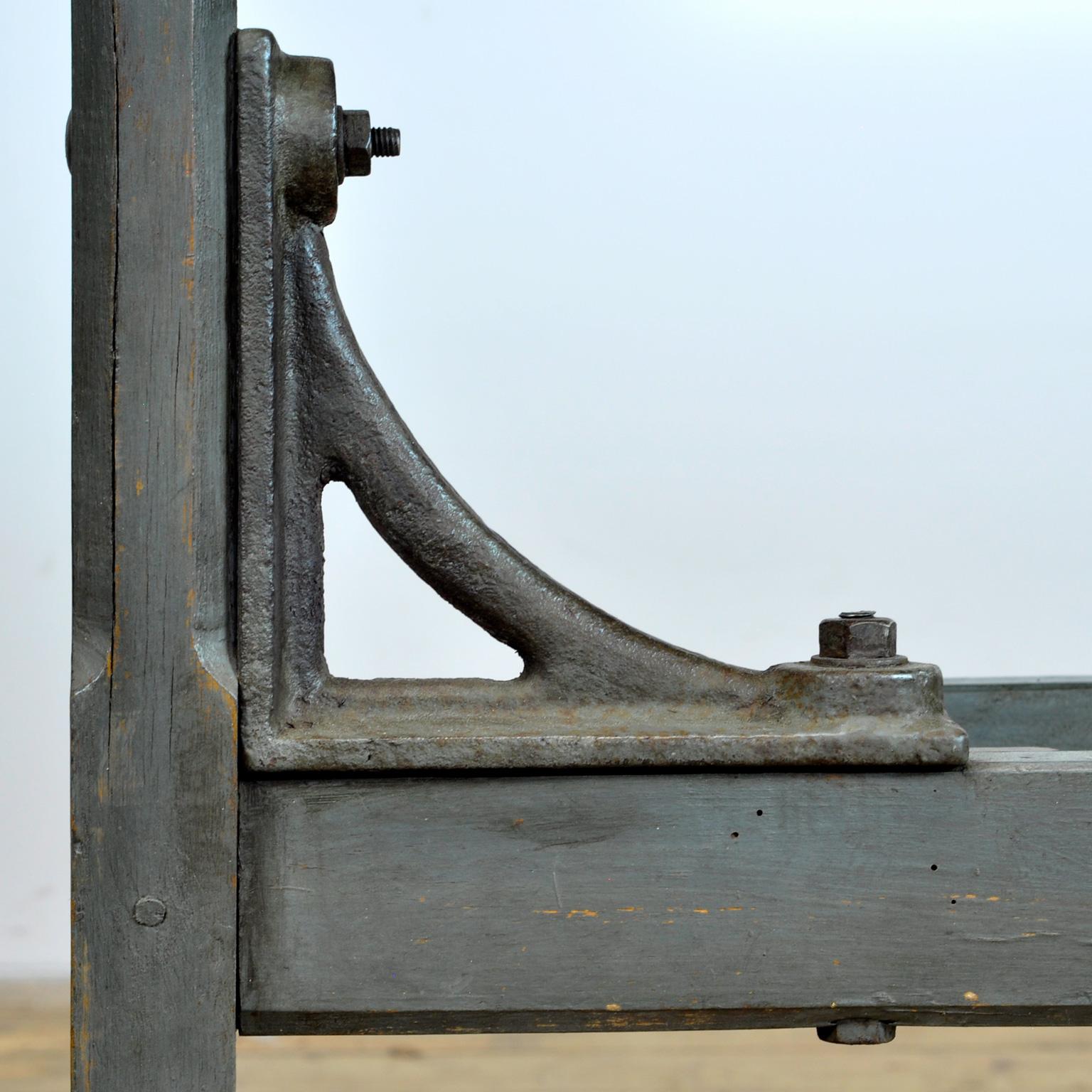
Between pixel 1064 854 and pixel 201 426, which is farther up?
pixel 201 426

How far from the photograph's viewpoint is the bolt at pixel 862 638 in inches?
38.1

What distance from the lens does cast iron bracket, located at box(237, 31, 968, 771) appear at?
2.94ft

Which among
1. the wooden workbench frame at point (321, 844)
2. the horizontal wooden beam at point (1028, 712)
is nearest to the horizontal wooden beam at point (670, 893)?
the wooden workbench frame at point (321, 844)

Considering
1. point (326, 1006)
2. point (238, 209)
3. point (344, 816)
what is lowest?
point (326, 1006)

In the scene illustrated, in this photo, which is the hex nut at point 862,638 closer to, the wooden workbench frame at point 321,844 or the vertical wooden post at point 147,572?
the wooden workbench frame at point 321,844

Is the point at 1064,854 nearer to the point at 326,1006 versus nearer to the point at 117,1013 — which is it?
the point at 326,1006

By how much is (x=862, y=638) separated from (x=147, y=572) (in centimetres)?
49

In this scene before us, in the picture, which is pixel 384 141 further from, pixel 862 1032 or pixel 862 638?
pixel 862 1032

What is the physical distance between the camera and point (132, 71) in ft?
2.87

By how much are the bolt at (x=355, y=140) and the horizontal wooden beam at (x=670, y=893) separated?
427 millimetres

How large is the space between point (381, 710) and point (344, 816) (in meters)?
0.08

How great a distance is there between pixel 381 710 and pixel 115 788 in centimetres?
18

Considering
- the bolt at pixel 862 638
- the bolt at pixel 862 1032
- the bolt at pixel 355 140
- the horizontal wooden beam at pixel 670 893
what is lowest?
the bolt at pixel 862 1032

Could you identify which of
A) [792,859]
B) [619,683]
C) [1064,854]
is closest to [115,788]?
[619,683]
